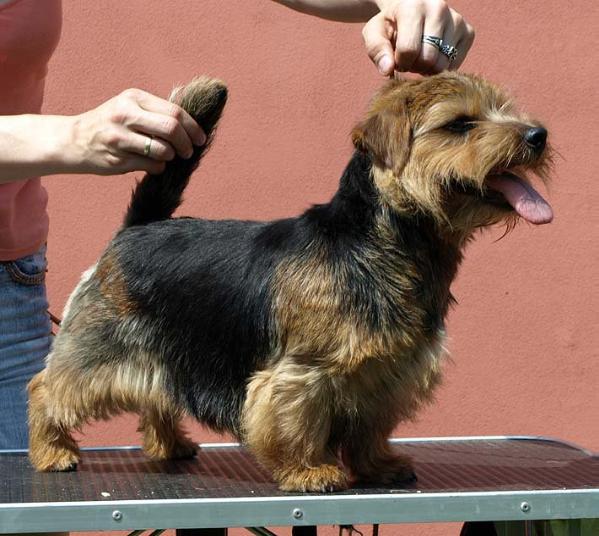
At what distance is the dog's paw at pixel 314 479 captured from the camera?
2.20m

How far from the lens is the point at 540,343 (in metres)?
4.40

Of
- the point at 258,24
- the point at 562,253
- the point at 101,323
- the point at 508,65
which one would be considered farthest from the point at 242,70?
the point at 101,323

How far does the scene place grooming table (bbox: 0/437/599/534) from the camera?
2021 millimetres

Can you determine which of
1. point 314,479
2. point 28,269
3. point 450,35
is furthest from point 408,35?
point 28,269

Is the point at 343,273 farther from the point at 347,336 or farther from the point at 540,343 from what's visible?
the point at 540,343

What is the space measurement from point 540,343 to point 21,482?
2.52 meters

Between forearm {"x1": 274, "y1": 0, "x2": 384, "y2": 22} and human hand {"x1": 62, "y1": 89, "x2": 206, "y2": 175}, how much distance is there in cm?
75

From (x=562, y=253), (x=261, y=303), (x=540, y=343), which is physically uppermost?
(x=261, y=303)

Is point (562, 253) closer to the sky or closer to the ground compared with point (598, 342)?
closer to the sky

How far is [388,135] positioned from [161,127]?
44 cm

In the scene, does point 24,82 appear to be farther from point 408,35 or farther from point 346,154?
point 346,154

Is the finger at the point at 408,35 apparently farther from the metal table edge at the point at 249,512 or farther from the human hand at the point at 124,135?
the metal table edge at the point at 249,512

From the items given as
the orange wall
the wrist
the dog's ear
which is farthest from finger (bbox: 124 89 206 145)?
the orange wall

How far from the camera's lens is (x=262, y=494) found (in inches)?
87.0
